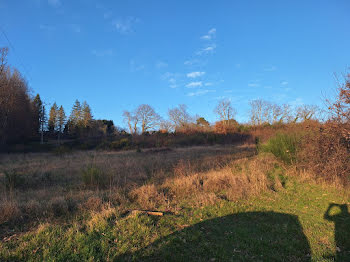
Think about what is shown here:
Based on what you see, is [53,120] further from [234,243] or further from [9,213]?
[234,243]

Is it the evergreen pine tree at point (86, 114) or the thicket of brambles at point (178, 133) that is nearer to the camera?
the thicket of brambles at point (178, 133)

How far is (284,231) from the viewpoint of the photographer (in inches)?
143

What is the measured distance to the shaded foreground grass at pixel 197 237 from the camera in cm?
282

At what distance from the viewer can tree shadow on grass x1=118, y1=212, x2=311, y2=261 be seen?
284 cm

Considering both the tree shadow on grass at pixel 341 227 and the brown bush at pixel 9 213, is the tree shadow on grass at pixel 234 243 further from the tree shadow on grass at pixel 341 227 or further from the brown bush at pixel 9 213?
the brown bush at pixel 9 213

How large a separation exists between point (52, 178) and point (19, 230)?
5544 mm

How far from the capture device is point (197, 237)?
3.36 m

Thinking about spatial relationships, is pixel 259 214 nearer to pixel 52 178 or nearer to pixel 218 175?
pixel 218 175

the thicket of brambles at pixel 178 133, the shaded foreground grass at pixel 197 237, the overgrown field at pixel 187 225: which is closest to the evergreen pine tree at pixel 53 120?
the thicket of brambles at pixel 178 133

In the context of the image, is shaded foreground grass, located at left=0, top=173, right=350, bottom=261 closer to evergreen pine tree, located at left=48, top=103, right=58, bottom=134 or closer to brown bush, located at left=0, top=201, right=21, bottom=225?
brown bush, located at left=0, top=201, right=21, bottom=225

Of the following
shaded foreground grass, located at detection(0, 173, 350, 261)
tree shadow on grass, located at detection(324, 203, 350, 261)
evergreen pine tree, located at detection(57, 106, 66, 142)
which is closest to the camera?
shaded foreground grass, located at detection(0, 173, 350, 261)

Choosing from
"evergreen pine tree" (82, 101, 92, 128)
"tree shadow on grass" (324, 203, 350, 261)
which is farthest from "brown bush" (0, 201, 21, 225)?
"evergreen pine tree" (82, 101, 92, 128)

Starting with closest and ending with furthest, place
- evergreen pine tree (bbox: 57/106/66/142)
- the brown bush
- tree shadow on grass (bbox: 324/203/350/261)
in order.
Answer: tree shadow on grass (bbox: 324/203/350/261) < the brown bush < evergreen pine tree (bbox: 57/106/66/142)

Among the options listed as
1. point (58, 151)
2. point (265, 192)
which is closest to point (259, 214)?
point (265, 192)
